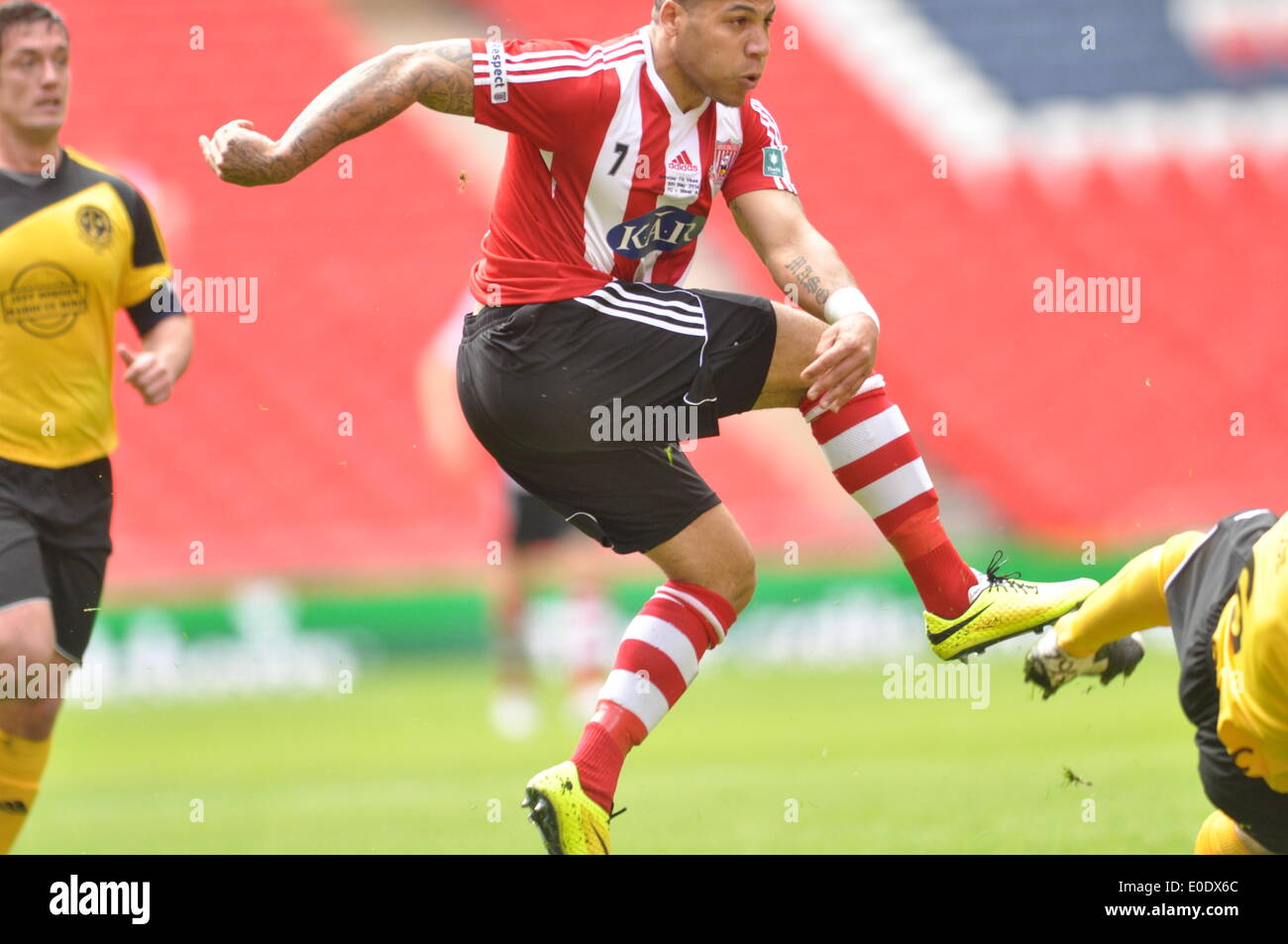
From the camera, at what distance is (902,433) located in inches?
180

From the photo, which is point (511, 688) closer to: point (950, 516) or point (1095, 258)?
point (950, 516)

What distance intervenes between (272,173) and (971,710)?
6.31m

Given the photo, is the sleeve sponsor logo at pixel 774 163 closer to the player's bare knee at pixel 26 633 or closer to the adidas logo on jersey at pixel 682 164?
the adidas logo on jersey at pixel 682 164

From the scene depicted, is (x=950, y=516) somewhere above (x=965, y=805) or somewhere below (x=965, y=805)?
above

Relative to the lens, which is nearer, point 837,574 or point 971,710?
point 971,710

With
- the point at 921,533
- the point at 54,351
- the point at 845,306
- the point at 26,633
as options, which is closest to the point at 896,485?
the point at 921,533

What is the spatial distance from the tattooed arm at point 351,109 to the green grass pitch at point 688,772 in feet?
8.40

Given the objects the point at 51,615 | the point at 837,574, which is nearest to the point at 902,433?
the point at 51,615

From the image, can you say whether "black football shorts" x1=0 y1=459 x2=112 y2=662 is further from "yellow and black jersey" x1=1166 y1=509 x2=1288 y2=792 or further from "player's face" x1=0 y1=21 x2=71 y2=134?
"yellow and black jersey" x1=1166 y1=509 x2=1288 y2=792

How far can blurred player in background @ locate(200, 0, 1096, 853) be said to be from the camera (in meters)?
4.16

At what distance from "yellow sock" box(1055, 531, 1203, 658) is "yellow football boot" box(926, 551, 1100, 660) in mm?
57

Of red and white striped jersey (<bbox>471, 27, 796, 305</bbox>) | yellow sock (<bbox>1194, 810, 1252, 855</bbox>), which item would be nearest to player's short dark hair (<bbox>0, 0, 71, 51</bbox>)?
red and white striped jersey (<bbox>471, 27, 796, 305</bbox>)

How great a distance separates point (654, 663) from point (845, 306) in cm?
110

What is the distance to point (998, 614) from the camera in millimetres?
4508
